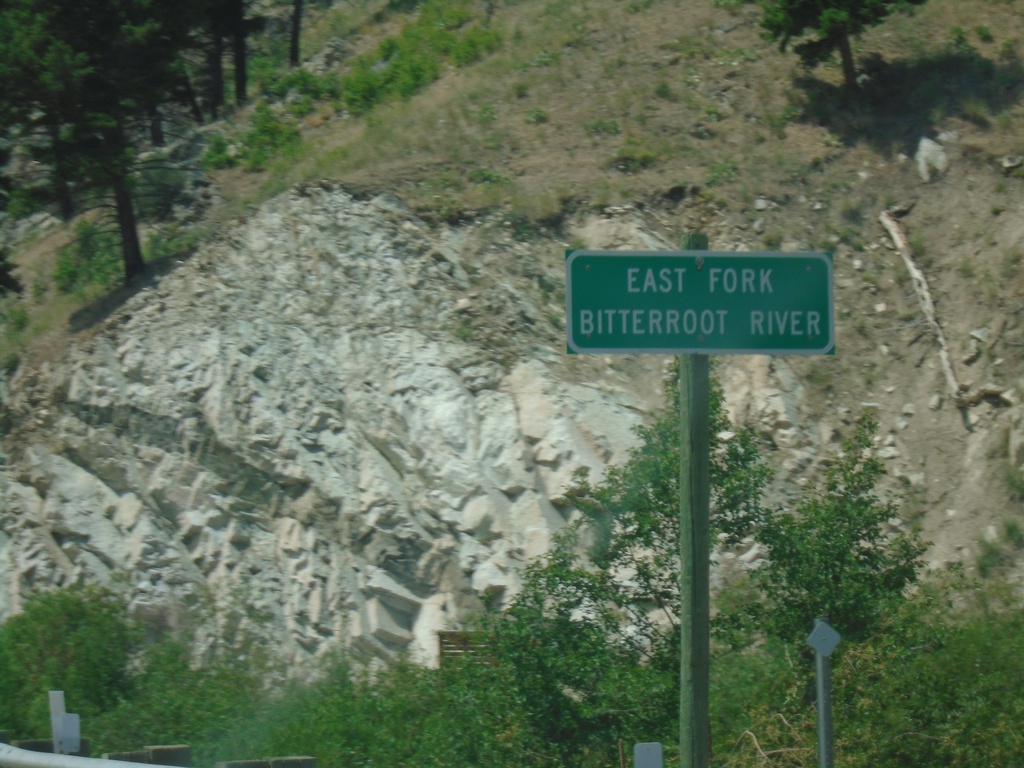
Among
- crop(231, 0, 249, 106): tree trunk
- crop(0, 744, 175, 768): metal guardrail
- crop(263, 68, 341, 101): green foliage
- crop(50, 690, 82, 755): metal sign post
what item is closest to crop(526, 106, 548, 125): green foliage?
crop(263, 68, 341, 101): green foliage

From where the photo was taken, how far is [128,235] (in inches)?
774

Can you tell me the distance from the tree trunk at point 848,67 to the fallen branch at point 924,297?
3383 millimetres

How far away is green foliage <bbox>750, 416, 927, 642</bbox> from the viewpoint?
10.8 m

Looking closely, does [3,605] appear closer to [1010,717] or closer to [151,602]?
[151,602]

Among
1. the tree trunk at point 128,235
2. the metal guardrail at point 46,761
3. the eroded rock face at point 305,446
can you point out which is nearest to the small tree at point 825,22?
the eroded rock face at point 305,446

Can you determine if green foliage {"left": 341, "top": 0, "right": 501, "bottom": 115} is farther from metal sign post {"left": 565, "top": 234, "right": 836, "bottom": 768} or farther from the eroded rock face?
metal sign post {"left": 565, "top": 234, "right": 836, "bottom": 768}

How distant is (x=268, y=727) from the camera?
41.2ft

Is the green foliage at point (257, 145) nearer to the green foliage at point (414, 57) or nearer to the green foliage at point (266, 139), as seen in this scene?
the green foliage at point (266, 139)

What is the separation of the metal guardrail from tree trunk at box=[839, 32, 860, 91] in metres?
18.9

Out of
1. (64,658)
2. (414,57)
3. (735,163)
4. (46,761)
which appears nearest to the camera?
(46,761)

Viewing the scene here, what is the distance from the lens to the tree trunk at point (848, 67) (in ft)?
68.1

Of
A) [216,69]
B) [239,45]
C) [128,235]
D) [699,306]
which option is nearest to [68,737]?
[699,306]

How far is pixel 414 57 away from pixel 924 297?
40.6 feet

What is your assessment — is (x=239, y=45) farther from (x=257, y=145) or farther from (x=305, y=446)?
(x=305, y=446)
